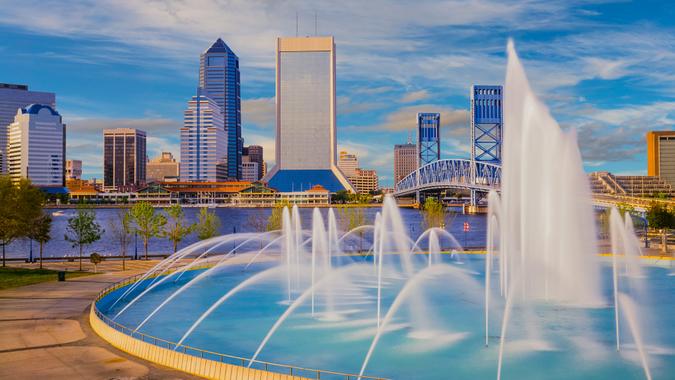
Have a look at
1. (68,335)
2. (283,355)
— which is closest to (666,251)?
(283,355)

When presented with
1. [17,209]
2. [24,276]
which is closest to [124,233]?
[17,209]

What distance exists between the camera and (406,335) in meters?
20.3

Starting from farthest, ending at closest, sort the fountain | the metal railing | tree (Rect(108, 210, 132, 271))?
tree (Rect(108, 210, 132, 271)), the fountain, the metal railing

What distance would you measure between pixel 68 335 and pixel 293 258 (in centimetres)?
2690

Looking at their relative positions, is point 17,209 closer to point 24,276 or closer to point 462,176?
point 24,276

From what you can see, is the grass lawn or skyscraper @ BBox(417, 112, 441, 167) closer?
the grass lawn

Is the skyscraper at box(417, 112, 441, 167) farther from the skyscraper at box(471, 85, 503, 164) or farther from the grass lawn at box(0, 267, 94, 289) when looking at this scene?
the grass lawn at box(0, 267, 94, 289)

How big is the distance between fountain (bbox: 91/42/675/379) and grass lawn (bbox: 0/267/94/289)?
205 inches

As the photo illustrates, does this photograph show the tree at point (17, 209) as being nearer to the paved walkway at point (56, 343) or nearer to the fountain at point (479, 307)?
the paved walkway at point (56, 343)

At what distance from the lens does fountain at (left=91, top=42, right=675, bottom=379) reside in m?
17.2

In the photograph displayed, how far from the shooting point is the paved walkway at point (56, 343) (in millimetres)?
14719

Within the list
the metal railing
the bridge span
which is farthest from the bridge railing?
the metal railing

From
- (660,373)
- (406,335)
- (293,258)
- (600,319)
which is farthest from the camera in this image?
(293,258)

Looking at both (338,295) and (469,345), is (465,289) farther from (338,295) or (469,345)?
(469,345)
